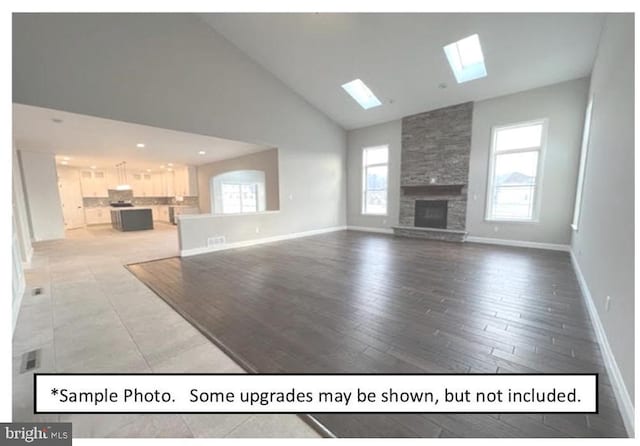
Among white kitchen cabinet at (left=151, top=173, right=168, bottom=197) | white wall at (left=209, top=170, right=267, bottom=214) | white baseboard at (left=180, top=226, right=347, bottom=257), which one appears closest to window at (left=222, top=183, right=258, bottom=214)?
white wall at (left=209, top=170, right=267, bottom=214)

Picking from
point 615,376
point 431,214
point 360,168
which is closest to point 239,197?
point 360,168

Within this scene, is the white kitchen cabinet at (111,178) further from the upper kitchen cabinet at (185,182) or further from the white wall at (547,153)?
the white wall at (547,153)

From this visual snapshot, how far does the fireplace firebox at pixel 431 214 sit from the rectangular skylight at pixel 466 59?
2820 millimetres

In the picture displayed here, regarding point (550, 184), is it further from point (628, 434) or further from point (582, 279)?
point (628, 434)

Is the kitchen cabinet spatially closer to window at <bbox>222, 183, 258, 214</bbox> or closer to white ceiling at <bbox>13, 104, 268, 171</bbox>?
white ceiling at <bbox>13, 104, 268, 171</bbox>

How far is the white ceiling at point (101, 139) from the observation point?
3.71m

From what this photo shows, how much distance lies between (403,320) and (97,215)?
11975mm

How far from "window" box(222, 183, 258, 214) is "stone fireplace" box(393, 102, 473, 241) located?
554 centimetres

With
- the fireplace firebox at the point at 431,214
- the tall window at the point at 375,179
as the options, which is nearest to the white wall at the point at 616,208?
the fireplace firebox at the point at 431,214

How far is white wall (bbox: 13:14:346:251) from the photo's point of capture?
3.23 metres

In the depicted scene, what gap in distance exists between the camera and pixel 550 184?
5.02 meters

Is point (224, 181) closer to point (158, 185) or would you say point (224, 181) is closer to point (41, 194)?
point (158, 185)

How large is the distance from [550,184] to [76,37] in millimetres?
8412

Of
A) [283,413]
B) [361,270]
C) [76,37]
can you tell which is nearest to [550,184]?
[361,270]
